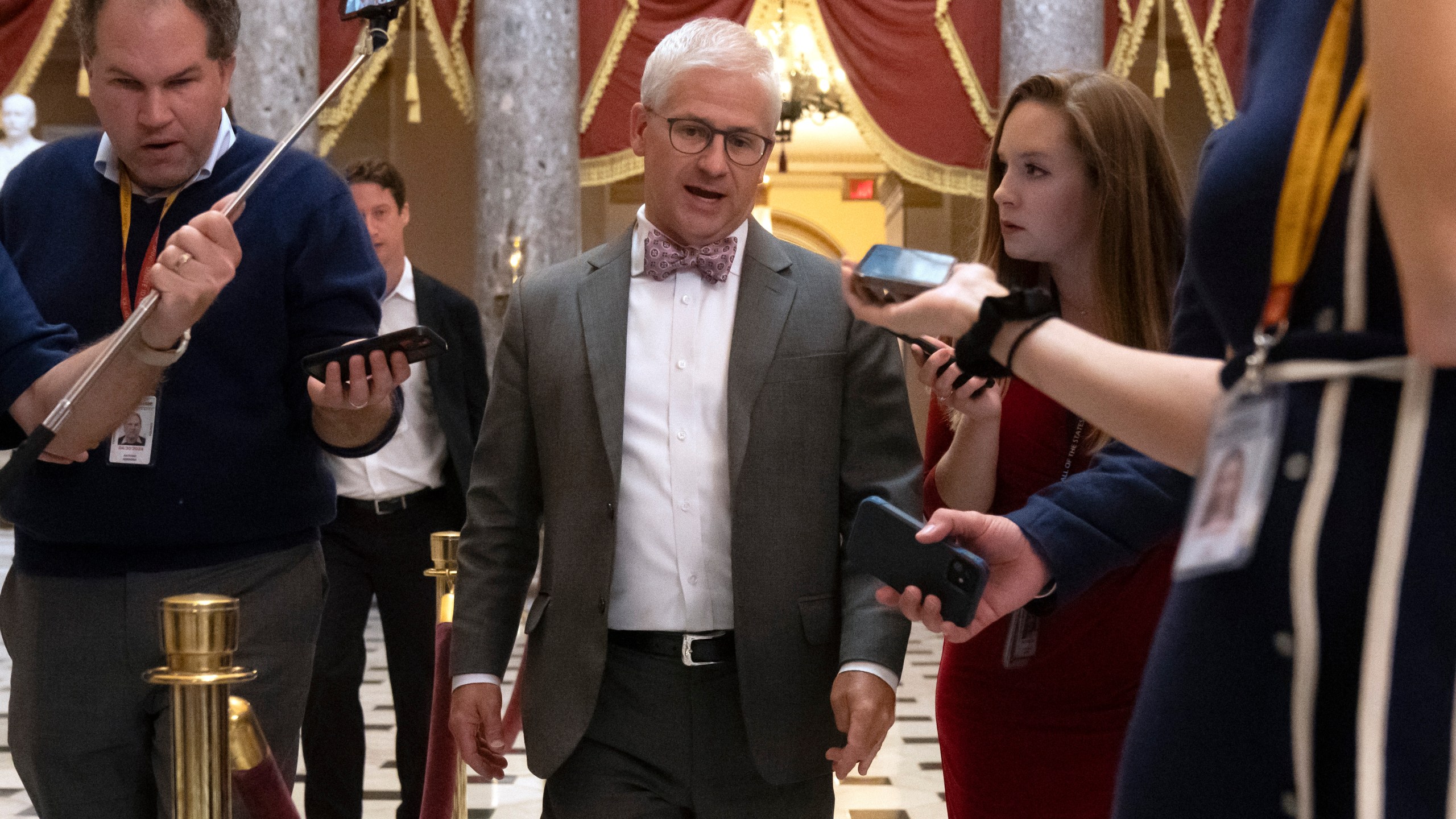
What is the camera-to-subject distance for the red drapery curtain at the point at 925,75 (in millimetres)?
10547

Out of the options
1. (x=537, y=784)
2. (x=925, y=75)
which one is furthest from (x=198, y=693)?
(x=925, y=75)

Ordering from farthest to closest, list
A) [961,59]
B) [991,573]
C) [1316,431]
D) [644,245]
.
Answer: [961,59] → [644,245] → [991,573] → [1316,431]

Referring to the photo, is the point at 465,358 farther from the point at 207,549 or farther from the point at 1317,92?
the point at 1317,92

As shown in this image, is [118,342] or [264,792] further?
[264,792]

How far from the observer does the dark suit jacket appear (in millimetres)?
5105

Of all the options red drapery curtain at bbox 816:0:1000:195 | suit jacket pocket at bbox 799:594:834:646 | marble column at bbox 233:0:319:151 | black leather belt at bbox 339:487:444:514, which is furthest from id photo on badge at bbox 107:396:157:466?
red drapery curtain at bbox 816:0:1000:195

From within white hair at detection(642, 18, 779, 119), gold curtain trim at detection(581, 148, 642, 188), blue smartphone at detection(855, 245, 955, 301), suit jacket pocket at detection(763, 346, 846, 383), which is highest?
white hair at detection(642, 18, 779, 119)

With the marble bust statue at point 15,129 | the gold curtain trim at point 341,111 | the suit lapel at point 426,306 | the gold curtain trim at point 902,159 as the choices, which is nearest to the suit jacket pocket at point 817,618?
the suit lapel at point 426,306

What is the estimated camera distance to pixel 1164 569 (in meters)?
2.49

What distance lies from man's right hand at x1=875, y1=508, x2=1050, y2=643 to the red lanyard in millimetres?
1474

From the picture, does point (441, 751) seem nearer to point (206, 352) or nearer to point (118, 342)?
point (206, 352)

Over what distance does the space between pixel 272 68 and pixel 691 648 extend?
792 centimetres

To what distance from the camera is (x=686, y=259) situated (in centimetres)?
257

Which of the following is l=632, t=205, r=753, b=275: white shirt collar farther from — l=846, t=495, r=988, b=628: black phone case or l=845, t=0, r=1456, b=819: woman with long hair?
l=845, t=0, r=1456, b=819: woman with long hair
